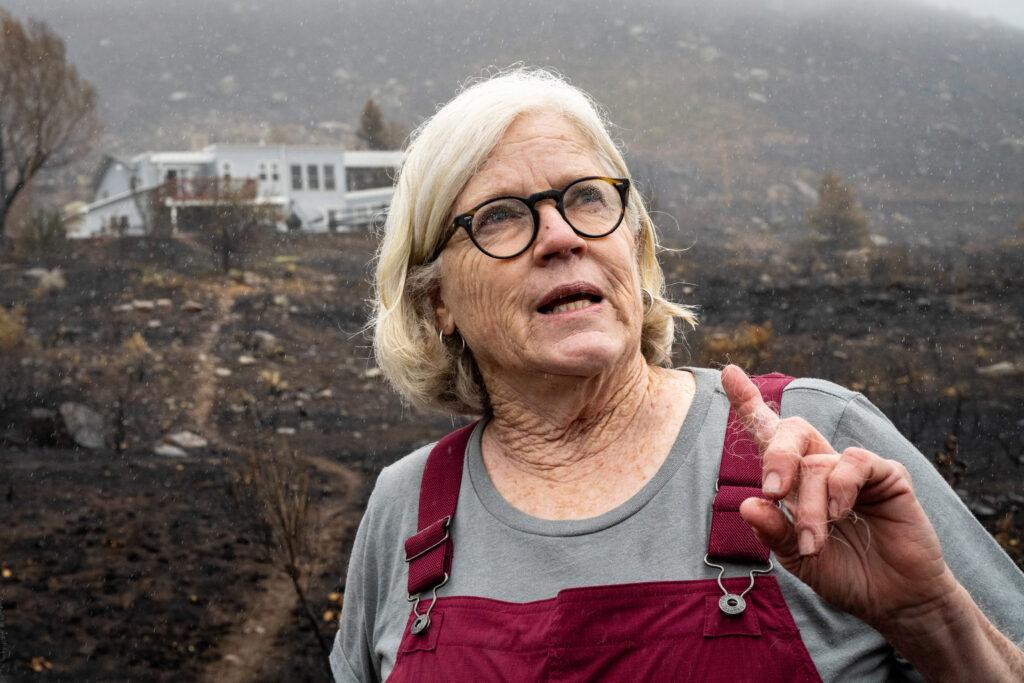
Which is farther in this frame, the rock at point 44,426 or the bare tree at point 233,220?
the bare tree at point 233,220

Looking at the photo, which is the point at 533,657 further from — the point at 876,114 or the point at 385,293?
the point at 876,114

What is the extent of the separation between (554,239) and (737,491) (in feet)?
2.12

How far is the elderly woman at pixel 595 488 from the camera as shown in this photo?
133cm

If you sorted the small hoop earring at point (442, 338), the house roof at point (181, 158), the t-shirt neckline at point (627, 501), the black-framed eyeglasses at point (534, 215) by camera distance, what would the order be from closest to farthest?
1. the t-shirt neckline at point (627, 501)
2. the black-framed eyeglasses at point (534, 215)
3. the small hoop earring at point (442, 338)
4. the house roof at point (181, 158)

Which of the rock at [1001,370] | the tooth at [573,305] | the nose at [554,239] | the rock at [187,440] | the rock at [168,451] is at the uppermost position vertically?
the nose at [554,239]

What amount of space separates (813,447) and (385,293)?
4.59 feet

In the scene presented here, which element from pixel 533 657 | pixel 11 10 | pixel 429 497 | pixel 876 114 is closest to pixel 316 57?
pixel 11 10

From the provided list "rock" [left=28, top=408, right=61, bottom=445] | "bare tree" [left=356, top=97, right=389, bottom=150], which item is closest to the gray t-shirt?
"rock" [left=28, top=408, right=61, bottom=445]

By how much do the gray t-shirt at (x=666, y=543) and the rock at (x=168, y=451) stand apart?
4633mm

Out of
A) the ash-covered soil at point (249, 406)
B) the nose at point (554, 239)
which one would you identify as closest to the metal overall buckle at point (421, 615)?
the nose at point (554, 239)

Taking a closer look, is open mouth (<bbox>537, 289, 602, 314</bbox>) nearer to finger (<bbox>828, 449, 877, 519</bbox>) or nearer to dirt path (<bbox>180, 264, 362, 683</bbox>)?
finger (<bbox>828, 449, 877, 519</bbox>)

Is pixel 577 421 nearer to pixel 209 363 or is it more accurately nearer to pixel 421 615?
pixel 421 615

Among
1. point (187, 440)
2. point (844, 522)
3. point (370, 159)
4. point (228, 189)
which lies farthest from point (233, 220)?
point (844, 522)

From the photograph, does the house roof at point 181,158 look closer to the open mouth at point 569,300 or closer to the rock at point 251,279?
the rock at point 251,279
